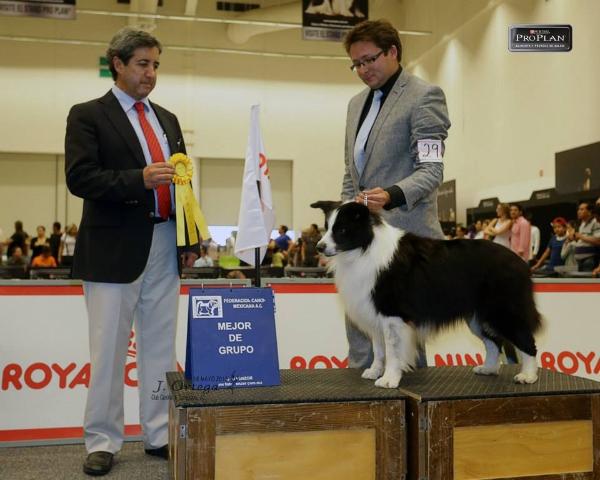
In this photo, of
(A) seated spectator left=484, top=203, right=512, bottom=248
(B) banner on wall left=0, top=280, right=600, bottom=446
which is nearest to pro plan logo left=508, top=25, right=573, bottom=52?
(A) seated spectator left=484, top=203, right=512, bottom=248

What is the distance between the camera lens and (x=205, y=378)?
2840 millimetres

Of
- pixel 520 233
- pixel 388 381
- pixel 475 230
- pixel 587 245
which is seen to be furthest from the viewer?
pixel 475 230

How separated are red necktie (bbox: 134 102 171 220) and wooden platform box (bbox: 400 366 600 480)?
152 centimetres

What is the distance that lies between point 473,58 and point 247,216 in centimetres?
1447

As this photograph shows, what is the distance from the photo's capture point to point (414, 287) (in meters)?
2.99

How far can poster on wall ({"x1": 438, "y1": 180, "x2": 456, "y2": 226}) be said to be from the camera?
56.3 ft

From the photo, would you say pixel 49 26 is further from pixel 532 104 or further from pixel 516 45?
pixel 516 45

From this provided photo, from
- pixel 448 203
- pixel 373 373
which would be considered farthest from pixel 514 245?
pixel 373 373

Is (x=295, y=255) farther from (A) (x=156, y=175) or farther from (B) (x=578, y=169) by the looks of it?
(A) (x=156, y=175)

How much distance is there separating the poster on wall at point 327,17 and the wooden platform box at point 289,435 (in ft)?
31.1

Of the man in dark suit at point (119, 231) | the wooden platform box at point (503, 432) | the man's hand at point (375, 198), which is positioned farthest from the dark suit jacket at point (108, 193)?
the wooden platform box at point (503, 432)

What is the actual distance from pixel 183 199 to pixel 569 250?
24.2 feet

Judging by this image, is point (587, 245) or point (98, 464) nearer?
point (98, 464)

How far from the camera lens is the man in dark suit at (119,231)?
3.18 meters
